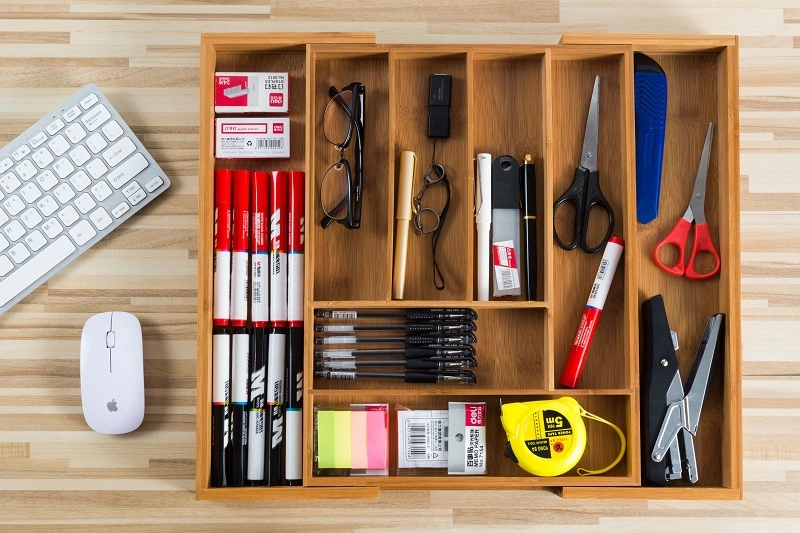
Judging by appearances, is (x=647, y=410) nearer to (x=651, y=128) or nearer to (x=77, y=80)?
(x=651, y=128)

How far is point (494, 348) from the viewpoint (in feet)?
4.14

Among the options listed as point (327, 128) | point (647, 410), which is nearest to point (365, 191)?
point (327, 128)

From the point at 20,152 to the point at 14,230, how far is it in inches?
5.8

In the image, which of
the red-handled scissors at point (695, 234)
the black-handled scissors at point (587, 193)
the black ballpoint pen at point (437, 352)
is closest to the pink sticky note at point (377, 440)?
the black ballpoint pen at point (437, 352)

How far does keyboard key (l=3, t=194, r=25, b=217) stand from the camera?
1284 millimetres

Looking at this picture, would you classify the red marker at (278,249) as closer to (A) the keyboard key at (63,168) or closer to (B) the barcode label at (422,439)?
(B) the barcode label at (422,439)

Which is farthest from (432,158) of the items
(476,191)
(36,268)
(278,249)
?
(36,268)

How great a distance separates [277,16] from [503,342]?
30.1 inches

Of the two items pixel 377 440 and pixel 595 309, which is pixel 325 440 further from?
pixel 595 309

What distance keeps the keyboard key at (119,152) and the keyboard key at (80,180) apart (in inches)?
2.0

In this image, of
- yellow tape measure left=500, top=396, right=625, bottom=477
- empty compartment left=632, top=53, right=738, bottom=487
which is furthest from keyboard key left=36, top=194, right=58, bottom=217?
empty compartment left=632, top=53, right=738, bottom=487

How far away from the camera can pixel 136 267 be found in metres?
1.32

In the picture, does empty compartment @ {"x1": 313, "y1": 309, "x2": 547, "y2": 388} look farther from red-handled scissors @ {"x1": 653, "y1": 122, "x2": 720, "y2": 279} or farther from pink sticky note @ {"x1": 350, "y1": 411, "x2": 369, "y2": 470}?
red-handled scissors @ {"x1": 653, "y1": 122, "x2": 720, "y2": 279}

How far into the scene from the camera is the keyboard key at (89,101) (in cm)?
130
